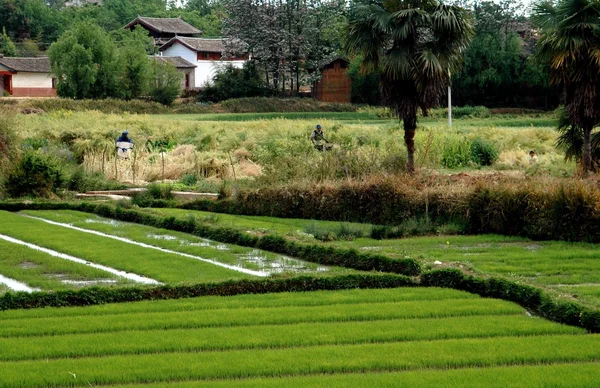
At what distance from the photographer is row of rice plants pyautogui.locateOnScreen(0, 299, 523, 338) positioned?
11.6 m

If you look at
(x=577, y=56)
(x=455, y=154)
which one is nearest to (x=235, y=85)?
(x=455, y=154)

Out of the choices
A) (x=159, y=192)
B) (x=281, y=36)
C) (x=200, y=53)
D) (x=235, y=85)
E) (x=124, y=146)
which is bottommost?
(x=159, y=192)

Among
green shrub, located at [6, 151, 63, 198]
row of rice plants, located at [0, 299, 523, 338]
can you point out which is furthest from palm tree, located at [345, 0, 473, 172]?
row of rice plants, located at [0, 299, 523, 338]

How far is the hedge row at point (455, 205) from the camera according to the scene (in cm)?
1822

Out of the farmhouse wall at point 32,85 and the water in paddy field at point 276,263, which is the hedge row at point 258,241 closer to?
the water in paddy field at point 276,263

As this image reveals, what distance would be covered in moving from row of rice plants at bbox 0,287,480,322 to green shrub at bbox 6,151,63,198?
47.8 ft

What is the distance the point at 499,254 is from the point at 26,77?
239 feet

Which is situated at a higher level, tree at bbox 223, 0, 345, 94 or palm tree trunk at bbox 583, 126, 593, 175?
tree at bbox 223, 0, 345, 94

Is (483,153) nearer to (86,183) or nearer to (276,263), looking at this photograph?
(86,183)

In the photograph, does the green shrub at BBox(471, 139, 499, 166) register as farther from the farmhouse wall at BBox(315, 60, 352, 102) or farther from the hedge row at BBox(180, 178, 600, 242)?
the farmhouse wall at BBox(315, 60, 352, 102)

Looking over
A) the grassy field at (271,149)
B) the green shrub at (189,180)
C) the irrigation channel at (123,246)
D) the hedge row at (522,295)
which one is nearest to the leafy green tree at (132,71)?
the grassy field at (271,149)

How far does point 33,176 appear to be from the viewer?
2672 cm

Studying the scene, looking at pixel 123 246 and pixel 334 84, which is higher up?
pixel 334 84

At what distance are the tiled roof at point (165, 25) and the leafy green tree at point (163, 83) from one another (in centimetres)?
2483
